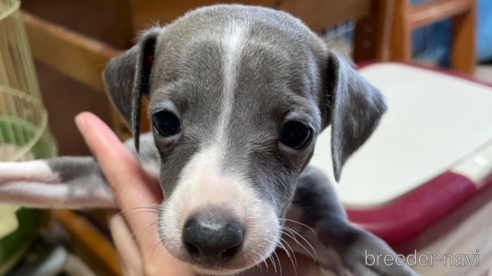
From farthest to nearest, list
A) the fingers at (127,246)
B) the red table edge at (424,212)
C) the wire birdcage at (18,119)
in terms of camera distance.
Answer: the wire birdcage at (18,119) < the red table edge at (424,212) < the fingers at (127,246)

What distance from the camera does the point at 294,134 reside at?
99 cm

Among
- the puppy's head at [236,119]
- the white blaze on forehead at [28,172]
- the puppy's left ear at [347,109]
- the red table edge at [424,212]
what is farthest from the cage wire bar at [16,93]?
the red table edge at [424,212]

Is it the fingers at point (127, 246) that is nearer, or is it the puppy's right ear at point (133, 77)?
the puppy's right ear at point (133, 77)

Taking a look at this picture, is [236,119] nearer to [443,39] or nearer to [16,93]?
[16,93]

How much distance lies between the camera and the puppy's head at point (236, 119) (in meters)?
0.84

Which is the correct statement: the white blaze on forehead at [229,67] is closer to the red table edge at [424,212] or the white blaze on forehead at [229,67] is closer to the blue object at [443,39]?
the red table edge at [424,212]

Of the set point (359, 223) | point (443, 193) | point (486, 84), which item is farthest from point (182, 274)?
point (486, 84)

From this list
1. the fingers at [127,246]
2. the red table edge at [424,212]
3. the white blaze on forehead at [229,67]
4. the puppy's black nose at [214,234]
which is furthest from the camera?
the red table edge at [424,212]

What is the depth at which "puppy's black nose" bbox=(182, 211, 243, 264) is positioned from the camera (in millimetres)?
792

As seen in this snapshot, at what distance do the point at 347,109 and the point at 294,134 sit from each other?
20cm

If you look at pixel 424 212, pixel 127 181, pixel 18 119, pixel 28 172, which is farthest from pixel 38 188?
pixel 424 212

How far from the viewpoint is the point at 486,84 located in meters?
2.05

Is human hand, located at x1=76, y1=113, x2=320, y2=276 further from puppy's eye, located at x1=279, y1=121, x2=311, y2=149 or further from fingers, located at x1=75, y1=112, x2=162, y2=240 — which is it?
puppy's eye, located at x1=279, y1=121, x2=311, y2=149

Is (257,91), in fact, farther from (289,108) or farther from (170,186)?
(170,186)
